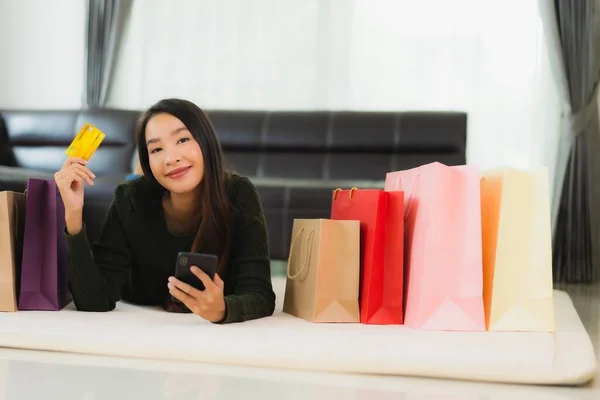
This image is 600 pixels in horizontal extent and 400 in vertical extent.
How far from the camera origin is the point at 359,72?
3.78 m

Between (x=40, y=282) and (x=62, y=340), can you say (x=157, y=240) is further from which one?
(x=62, y=340)

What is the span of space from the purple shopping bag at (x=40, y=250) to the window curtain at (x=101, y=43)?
279cm

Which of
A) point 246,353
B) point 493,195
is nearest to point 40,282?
point 246,353

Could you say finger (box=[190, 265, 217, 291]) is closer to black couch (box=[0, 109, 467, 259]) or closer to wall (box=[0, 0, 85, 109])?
black couch (box=[0, 109, 467, 259])

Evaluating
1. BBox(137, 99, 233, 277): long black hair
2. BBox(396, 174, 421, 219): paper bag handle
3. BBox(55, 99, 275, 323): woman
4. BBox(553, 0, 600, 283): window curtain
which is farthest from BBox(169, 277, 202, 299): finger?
BBox(553, 0, 600, 283): window curtain

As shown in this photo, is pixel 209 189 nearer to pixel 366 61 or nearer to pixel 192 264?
pixel 192 264

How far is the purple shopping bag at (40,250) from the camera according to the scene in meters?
1.44

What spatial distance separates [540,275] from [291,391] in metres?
0.66

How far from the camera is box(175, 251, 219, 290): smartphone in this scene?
1.17 meters

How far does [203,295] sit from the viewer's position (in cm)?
120

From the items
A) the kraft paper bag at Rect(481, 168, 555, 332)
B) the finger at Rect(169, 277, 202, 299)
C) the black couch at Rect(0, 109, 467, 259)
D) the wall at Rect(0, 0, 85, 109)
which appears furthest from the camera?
the wall at Rect(0, 0, 85, 109)

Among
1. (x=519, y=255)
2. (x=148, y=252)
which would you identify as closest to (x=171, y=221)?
(x=148, y=252)

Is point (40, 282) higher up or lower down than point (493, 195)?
lower down

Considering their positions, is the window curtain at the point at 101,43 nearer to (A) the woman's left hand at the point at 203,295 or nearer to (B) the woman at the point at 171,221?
(B) the woman at the point at 171,221
